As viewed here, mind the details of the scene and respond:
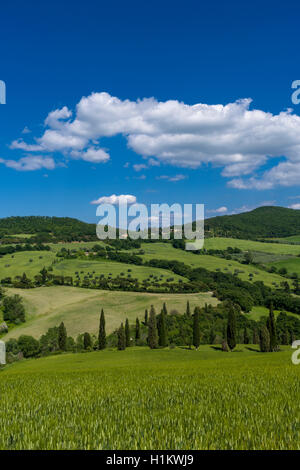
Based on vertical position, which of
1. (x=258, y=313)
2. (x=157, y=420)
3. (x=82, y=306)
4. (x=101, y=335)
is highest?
(x=157, y=420)

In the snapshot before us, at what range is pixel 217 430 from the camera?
22.3 ft

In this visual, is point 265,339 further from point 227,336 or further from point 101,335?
point 101,335

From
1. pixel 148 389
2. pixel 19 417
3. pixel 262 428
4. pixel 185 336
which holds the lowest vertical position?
pixel 185 336

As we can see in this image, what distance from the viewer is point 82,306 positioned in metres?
167

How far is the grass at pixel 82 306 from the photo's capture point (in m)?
141

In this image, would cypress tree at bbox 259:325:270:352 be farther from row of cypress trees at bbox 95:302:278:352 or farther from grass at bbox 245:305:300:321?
grass at bbox 245:305:300:321

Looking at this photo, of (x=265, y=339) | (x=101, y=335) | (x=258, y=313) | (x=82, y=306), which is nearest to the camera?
(x=265, y=339)

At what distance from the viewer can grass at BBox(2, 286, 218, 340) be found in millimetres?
141000

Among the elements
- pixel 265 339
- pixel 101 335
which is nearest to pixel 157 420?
pixel 265 339

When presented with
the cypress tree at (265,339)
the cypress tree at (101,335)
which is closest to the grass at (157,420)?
the cypress tree at (265,339)
